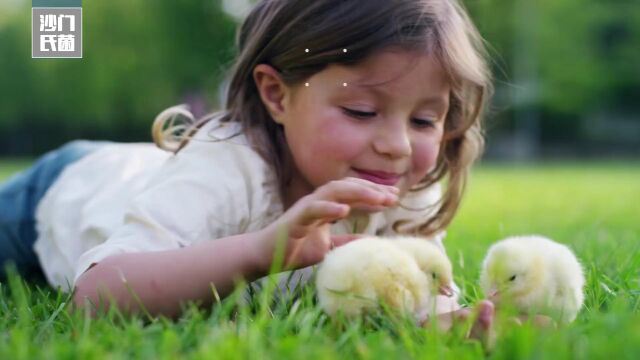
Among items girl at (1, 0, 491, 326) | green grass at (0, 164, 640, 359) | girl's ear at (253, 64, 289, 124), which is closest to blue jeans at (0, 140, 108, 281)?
girl at (1, 0, 491, 326)

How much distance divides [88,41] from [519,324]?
1847cm

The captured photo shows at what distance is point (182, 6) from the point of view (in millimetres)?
21125

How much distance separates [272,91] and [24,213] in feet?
3.72

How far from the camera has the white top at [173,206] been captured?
181 cm

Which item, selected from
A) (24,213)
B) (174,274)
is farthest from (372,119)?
(24,213)

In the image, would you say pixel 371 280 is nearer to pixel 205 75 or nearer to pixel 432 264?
pixel 432 264

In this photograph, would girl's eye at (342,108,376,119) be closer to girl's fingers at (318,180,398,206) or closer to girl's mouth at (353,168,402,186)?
girl's mouth at (353,168,402,186)

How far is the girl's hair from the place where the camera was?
2.00 m

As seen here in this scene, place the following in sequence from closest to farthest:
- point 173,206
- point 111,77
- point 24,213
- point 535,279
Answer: point 535,279 < point 173,206 < point 24,213 < point 111,77

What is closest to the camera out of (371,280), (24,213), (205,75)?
(371,280)

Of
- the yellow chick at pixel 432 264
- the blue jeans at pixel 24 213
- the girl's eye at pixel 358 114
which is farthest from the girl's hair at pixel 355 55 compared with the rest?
the blue jeans at pixel 24 213

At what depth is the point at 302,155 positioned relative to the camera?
6.66ft

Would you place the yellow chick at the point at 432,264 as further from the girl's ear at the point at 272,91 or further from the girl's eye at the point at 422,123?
the girl's ear at the point at 272,91

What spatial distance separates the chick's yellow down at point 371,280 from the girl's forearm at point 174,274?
265 mm
